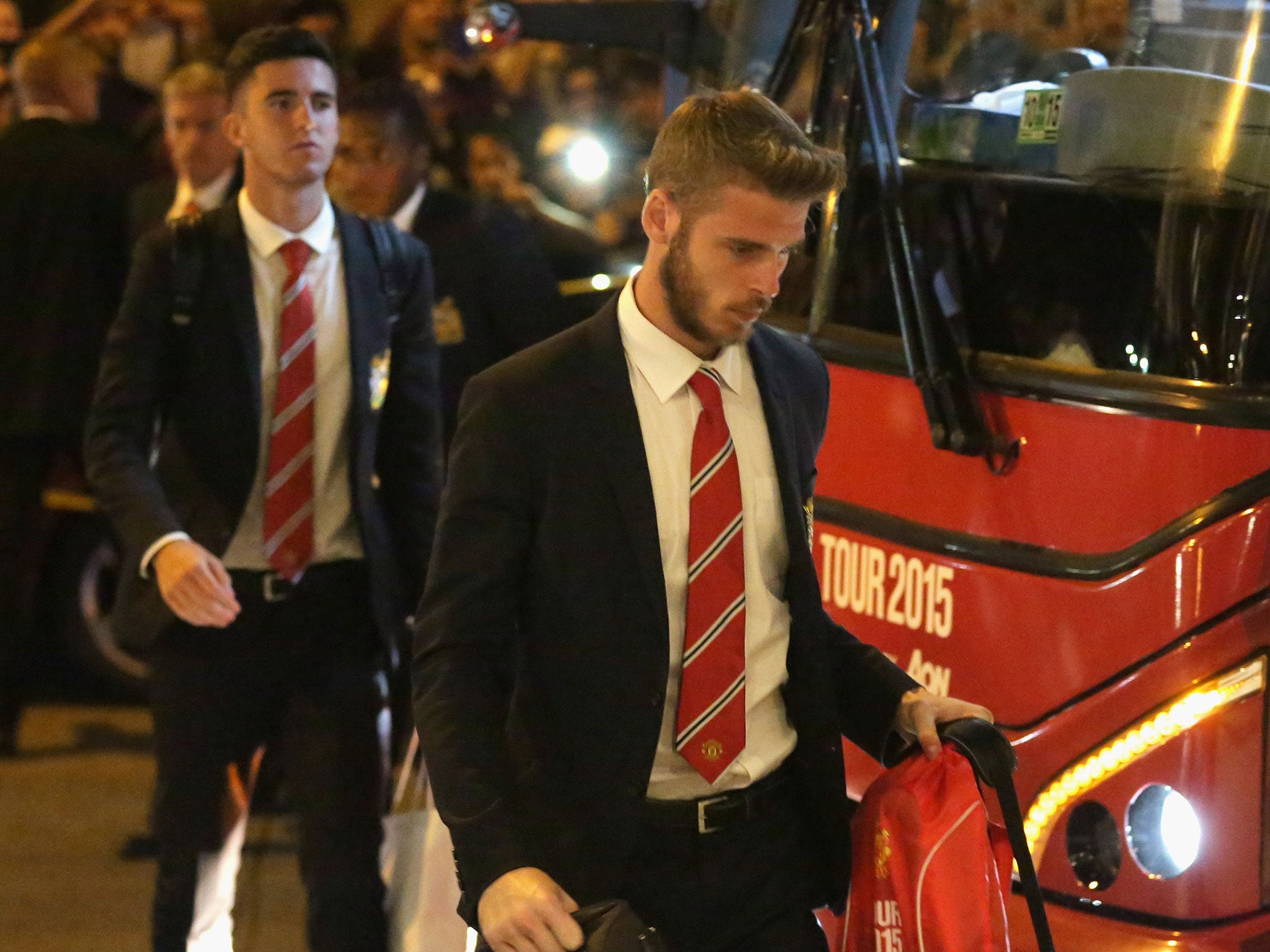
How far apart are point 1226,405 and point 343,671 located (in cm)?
170

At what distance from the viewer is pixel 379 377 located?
3.36 meters

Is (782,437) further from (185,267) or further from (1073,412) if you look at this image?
(185,267)

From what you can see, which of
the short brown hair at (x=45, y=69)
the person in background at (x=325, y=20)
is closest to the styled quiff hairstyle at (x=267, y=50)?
the short brown hair at (x=45, y=69)

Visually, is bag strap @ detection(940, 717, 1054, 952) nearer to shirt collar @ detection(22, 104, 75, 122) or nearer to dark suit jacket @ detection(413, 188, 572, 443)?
dark suit jacket @ detection(413, 188, 572, 443)

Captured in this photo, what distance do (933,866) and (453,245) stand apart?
9.71 ft

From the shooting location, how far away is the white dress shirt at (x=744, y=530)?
7.02ft

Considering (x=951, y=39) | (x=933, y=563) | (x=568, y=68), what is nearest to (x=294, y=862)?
(x=933, y=563)

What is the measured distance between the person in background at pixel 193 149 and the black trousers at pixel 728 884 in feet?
12.3

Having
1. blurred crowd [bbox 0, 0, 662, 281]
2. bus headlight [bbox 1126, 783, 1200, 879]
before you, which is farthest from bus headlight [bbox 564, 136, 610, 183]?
bus headlight [bbox 1126, 783, 1200, 879]

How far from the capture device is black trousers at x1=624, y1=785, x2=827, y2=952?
217 centimetres

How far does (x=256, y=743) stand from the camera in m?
3.37

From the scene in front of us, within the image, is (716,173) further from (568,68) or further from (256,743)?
(568,68)

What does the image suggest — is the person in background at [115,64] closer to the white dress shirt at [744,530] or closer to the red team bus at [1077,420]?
the red team bus at [1077,420]

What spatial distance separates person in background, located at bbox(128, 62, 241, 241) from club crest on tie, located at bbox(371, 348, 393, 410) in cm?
228
